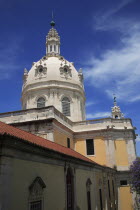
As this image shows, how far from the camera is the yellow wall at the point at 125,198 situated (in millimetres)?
25516

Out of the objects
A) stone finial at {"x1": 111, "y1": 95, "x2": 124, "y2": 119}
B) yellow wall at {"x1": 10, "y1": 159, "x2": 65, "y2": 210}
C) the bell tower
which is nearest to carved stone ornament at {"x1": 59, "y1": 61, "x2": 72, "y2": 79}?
the bell tower

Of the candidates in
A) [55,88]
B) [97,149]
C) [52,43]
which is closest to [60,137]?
[97,149]

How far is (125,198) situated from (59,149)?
16.6 metres

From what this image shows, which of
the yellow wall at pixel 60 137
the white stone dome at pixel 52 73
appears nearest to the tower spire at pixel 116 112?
the white stone dome at pixel 52 73

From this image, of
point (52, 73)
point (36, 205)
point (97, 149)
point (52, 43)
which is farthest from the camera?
point (52, 43)

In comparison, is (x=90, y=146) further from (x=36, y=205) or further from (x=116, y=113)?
(x=36, y=205)

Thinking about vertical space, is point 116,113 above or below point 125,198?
above

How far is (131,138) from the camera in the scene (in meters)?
28.6

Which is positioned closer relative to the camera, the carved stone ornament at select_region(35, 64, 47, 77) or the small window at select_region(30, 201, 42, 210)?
the small window at select_region(30, 201, 42, 210)

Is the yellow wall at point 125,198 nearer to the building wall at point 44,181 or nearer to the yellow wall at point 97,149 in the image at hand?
the yellow wall at point 97,149

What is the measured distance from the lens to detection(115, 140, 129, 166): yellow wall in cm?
2783

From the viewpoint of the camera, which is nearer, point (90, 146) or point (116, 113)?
point (90, 146)

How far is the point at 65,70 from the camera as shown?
116 feet

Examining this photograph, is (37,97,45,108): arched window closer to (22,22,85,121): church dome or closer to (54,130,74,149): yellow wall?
(22,22,85,121): church dome
